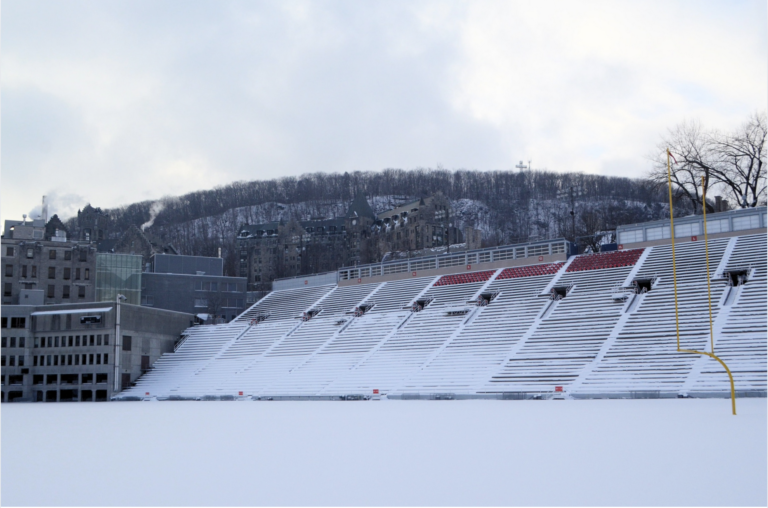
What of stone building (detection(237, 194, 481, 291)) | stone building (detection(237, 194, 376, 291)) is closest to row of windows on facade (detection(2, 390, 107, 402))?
stone building (detection(237, 194, 481, 291))

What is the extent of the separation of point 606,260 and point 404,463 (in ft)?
136

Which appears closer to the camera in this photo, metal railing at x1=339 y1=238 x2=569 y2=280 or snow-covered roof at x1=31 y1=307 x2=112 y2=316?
metal railing at x1=339 y1=238 x2=569 y2=280

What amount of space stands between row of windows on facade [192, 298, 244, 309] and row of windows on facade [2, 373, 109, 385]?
1823 cm

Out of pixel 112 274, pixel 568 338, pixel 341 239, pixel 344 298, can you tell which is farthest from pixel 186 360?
pixel 341 239

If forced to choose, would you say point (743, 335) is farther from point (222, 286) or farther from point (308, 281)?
point (222, 286)

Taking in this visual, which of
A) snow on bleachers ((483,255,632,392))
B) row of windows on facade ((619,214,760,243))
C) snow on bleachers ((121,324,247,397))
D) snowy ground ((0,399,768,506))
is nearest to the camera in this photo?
snowy ground ((0,399,768,506))

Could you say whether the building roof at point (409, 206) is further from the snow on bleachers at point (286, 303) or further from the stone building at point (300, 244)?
the snow on bleachers at point (286, 303)

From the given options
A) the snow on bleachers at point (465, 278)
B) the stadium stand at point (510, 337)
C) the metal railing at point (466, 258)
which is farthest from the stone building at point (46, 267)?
the snow on bleachers at point (465, 278)

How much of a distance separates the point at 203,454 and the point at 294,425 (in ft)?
25.5

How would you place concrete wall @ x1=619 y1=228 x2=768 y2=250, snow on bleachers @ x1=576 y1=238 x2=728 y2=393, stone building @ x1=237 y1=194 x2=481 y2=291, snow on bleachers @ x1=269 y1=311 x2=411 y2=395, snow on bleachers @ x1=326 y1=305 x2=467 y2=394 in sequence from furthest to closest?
stone building @ x1=237 y1=194 x2=481 y2=291 < concrete wall @ x1=619 y1=228 x2=768 y2=250 < snow on bleachers @ x1=269 y1=311 x2=411 y2=395 < snow on bleachers @ x1=326 y1=305 x2=467 y2=394 < snow on bleachers @ x1=576 y1=238 x2=728 y2=393

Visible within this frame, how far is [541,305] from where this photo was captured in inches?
1874

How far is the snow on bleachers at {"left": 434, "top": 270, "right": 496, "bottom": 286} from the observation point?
56000mm

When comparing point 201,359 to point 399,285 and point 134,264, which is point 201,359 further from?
point 134,264

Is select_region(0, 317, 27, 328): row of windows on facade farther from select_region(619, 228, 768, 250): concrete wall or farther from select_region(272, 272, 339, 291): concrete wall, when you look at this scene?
select_region(619, 228, 768, 250): concrete wall
